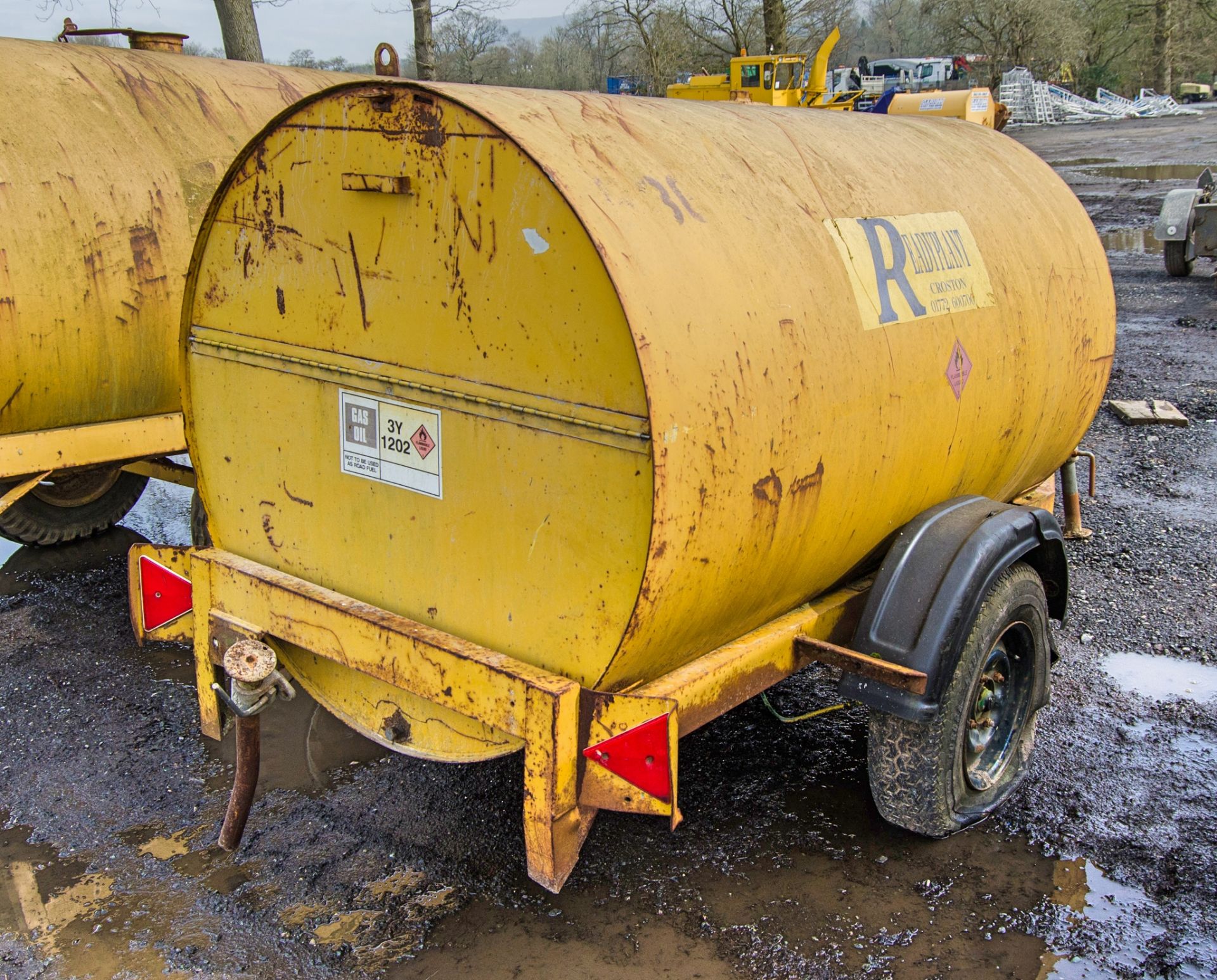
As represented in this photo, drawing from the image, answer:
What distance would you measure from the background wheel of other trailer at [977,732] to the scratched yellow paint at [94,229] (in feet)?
10.8

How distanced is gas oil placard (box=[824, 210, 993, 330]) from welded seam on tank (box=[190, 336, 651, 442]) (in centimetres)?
100

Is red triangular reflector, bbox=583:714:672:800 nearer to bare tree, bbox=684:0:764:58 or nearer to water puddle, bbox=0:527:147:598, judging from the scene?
water puddle, bbox=0:527:147:598

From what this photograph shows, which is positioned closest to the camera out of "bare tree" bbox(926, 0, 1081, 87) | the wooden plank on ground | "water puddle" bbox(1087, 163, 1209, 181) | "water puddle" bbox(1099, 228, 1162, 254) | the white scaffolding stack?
the wooden plank on ground

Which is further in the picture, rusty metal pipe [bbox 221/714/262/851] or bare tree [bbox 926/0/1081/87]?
bare tree [bbox 926/0/1081/87]

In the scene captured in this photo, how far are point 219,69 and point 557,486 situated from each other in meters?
3.94

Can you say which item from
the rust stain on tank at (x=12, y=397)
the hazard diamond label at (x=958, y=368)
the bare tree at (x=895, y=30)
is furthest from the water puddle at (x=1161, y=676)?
the bare tree at (x=895, y=30)

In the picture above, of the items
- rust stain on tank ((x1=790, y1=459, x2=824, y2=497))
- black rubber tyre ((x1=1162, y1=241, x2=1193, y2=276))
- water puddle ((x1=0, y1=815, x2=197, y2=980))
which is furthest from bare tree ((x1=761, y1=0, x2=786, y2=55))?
water puddle ((x1=0, y1=815, x2=197, y2=980))

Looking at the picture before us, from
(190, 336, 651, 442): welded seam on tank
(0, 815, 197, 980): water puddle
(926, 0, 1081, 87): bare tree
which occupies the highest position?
(926, 0, 1081, 87): bare tree

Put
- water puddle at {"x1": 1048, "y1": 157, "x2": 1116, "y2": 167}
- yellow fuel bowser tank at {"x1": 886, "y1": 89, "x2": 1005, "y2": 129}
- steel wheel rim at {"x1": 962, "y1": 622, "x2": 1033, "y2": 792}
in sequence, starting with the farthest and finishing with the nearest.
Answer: water puddle at {"x1": 1048, "y1": 157, "x2": 1116, "y2": 167}, yellow fuel bowser tank at {"x1": 886, "y1": 89, "x2": 1005, "y2": 129}, steel wheel rim at {"x1": 962, "y1": 622, "x2": 1033, "y2": 792}

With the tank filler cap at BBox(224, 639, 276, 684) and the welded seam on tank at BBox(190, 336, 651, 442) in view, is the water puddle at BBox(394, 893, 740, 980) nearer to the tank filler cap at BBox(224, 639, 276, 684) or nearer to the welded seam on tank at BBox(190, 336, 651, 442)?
the tank filler cap at BBox(224, 639, 276, 684)

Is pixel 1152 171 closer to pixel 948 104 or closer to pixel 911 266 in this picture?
pixel 948 104

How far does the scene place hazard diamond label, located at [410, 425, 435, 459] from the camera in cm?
273

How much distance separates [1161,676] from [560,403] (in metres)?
3.31

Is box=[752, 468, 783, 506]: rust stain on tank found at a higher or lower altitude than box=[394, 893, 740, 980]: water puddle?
higher
